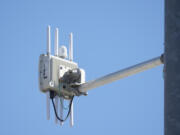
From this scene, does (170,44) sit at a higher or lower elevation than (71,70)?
lower

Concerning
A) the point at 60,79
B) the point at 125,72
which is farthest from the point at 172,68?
the point at 60,79

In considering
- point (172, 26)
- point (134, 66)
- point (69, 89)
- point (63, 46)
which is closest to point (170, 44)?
point (172, 26)

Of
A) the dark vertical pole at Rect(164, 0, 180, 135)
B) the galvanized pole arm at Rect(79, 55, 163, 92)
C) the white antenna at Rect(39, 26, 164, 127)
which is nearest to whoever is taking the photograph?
the dark vertical pole at Rect(164, 0, 180, 135)

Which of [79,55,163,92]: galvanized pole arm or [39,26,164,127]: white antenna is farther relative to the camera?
[39,26,164,127]: white antenna

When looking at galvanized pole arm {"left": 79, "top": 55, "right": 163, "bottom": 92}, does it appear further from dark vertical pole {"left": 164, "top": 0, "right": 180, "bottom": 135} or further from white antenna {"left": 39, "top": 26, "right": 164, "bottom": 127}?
dark vertical pole {"left": 164, "top": 0, "right": 180, "bottom": 135}

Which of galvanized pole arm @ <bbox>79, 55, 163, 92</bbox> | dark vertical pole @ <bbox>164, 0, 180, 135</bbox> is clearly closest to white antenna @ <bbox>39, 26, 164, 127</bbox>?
galvanized pole arm @ <bbox>79, 55, 163, 92</bbox>

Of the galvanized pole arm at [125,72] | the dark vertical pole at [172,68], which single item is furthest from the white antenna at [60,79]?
the dark vertical pole at [172,68]

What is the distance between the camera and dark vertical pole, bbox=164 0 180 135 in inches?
104

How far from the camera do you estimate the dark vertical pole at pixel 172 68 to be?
2.63m

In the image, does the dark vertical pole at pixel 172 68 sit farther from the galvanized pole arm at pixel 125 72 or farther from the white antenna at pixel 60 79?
the white antenna at pixel 60 79

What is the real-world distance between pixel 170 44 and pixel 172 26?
10 cm

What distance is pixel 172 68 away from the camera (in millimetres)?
2689

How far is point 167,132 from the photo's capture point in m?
2.62

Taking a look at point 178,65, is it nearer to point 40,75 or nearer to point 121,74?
point 121,74
